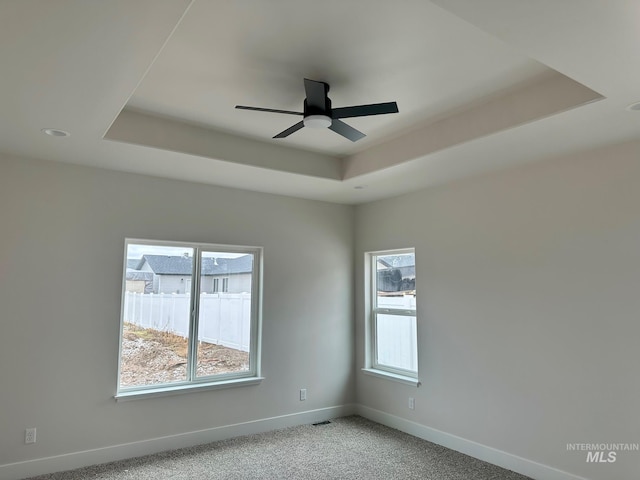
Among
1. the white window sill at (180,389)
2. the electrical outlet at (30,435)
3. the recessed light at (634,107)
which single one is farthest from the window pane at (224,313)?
the recessed light at (634,107)

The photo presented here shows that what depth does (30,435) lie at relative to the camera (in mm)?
3414

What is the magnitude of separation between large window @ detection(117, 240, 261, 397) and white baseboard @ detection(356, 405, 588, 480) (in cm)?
152

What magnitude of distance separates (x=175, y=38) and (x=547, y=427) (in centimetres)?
376

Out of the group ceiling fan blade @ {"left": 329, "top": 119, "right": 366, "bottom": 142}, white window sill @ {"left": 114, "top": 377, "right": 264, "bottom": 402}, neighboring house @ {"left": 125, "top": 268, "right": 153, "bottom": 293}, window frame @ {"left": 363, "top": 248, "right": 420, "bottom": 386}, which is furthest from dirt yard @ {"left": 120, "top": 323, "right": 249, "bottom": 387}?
ceiling fan blade @ {"left": 329, "top": 119, "right": 366, "bottom": 142}

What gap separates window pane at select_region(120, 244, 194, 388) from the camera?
4.03m

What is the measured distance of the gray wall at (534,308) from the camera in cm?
306

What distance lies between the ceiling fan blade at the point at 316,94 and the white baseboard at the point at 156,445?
3235 mm

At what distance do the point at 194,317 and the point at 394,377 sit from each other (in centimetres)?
221

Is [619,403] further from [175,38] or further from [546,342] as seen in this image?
[175,38]

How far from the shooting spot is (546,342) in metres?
3.45

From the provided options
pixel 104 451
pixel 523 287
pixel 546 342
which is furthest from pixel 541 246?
pixel 104 451

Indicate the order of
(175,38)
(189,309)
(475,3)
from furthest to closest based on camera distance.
Result: (189,309) → (175,38) → (475,3)

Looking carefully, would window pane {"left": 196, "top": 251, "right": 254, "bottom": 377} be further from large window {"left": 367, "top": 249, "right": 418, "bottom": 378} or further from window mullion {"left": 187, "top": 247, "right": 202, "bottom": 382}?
large window {"left": 367, "top": 249, "right": 418, "bottom": 378}

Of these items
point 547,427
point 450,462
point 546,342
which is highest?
point 546,342
